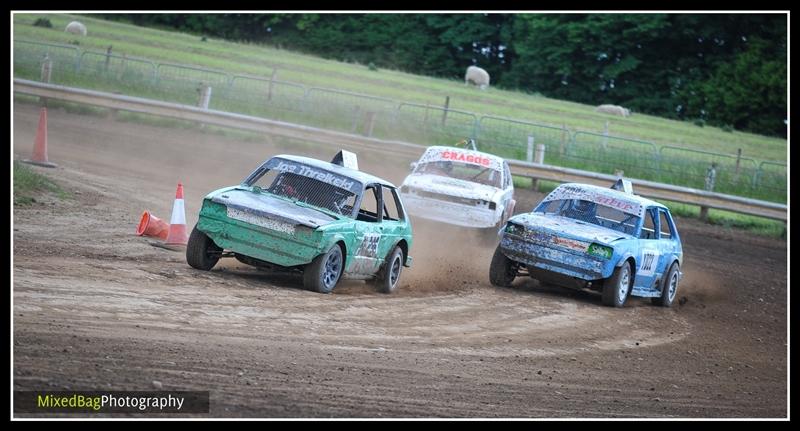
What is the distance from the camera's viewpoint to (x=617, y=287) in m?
14.6

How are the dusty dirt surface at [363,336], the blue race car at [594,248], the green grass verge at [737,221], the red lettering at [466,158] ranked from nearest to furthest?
the dusty dirt surface at [363,336], the blue race car at [594,248], the red lettering at [466,158], the green grass verge at [737,221]

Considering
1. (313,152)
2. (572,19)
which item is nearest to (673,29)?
(572,19)

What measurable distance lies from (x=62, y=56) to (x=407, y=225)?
20726 millimetres

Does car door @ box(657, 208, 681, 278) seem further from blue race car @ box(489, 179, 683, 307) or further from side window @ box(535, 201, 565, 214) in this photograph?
side window @ box(535, 201, 565, 214)

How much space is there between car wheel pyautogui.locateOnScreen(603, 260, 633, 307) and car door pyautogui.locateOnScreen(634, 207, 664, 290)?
1.06 feet

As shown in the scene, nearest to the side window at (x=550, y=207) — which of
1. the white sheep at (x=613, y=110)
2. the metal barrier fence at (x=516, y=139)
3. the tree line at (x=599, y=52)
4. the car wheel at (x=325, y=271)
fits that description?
the car wheel at (x=325, y=271)

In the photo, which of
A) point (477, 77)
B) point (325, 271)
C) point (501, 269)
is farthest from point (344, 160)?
point (477, 77)

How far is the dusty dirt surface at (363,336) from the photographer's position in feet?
24.8

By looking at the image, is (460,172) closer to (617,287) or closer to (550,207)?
(550,207)

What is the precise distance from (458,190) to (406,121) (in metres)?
12.9

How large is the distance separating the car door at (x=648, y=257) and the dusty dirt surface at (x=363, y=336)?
39 cm

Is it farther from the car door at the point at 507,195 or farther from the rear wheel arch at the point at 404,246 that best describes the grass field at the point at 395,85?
the rear wheel arch at the point at 404,246

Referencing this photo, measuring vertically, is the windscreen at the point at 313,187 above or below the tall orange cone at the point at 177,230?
above

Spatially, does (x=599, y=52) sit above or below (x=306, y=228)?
above
